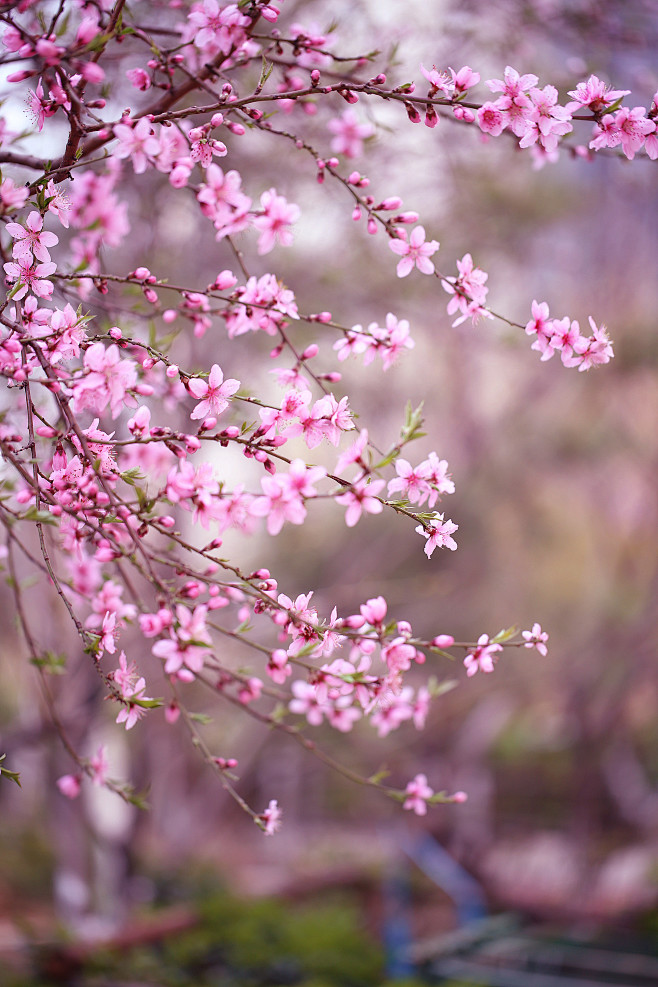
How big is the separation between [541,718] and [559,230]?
3492 millimetres

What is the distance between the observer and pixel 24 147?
4.00 feet

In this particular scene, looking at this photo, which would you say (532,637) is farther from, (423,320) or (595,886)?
(595,886)

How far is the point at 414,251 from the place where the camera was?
3.79ft

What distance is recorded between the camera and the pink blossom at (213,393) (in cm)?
102

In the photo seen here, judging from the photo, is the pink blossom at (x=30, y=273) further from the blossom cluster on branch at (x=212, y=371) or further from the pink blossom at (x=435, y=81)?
the pink blossom at (x=435, y=81)

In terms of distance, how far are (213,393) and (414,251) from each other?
1.21 feet

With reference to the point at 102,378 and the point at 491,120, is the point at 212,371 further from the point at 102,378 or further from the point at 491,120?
the point at 491,120

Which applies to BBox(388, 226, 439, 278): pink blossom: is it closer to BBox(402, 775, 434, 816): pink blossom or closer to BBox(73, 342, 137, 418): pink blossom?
BBox(73, 342, 137, 418): pink blossom

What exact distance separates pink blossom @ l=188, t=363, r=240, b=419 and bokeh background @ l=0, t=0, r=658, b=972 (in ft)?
5.64

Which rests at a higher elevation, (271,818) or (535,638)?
(535,638)

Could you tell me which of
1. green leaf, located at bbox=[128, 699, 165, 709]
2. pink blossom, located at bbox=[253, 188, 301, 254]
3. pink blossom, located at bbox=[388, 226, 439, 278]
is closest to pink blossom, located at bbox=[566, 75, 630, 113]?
pink blossom, located at bbox=[388, 226, 439, 278]

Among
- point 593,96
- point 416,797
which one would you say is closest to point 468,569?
point 416,797

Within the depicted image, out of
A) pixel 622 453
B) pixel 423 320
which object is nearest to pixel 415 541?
pixel 622 453

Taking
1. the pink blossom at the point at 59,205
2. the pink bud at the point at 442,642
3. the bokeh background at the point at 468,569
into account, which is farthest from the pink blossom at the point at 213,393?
the bokeh background at the point at 468,569
